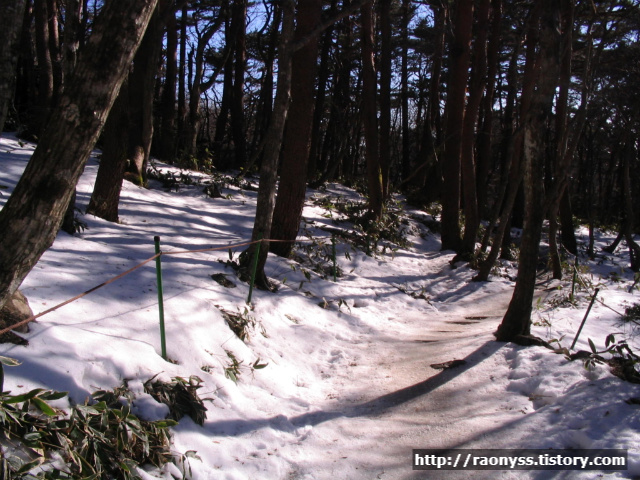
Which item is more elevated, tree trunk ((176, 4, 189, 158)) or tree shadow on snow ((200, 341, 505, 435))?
tree trunk ((176, 4, 189, 158))

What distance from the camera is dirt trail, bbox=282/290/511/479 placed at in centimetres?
401

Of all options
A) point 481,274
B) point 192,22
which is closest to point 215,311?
point 481,274

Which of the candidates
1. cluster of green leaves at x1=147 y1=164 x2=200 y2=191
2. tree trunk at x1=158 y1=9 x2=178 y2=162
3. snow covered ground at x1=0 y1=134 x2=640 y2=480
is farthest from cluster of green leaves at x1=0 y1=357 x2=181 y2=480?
tree trunk at x1=158 y1=9 x2=178 y2=162

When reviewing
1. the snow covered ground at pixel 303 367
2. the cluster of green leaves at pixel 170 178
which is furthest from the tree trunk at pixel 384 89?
the snow covered ground at pixel 303 367

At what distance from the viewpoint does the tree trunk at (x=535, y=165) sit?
572 centimetres

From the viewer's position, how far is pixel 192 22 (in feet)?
73.0

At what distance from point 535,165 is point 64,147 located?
4.95 metres

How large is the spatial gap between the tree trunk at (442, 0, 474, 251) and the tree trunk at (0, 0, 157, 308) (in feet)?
38.3

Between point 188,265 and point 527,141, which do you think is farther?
point 188,265

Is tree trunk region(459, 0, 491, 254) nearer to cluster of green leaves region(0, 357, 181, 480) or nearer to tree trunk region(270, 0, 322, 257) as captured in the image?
tree trunk region(270, 0, 322, 257)

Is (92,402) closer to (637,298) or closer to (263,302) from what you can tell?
Result: (263,302)

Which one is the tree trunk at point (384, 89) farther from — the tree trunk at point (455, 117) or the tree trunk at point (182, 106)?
the tree trunk at point (182, 106)

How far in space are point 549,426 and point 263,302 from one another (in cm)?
387

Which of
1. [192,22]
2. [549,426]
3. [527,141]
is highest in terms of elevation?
[192,22]
